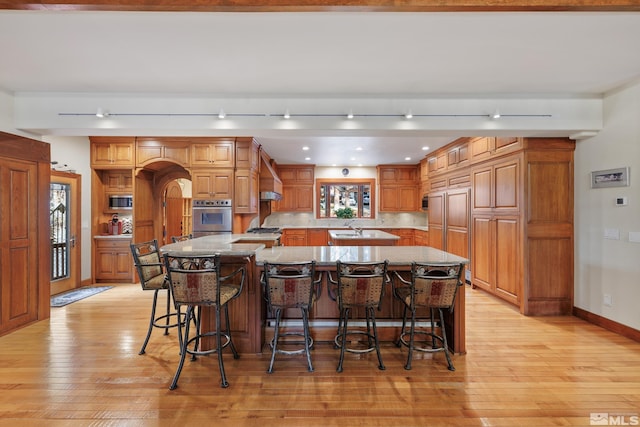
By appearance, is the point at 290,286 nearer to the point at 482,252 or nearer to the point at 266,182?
the point at 482,252

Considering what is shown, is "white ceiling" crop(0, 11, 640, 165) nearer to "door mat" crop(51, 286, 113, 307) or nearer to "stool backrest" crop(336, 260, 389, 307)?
"stool backrest" crop(336, 260, 389, 307)

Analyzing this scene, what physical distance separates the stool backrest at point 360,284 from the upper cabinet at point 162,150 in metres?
3.98

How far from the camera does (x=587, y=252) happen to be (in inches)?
148

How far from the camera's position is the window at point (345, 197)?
8.71 metres

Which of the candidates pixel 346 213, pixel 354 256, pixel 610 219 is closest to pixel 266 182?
pixel 346 213

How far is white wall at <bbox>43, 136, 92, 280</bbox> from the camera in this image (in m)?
5.11

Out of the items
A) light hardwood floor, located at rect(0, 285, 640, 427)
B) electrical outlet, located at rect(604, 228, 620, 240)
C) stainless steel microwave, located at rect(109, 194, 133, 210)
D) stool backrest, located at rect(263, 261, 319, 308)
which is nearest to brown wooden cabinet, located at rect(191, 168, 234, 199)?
stainless steel microwave, located at rect(109, 194, 133, 210)

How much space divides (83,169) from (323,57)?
500cm

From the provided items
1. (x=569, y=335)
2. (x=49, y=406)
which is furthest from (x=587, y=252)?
(x=49, y=406)

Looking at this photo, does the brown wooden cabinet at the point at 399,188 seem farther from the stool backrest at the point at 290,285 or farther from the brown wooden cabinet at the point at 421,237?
the stool backrest at the point at 290,285

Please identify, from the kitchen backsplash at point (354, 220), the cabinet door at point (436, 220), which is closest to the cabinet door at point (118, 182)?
the kitchen backsplash at point (354, 220)

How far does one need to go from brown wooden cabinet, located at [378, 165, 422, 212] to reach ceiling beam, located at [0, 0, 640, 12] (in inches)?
268

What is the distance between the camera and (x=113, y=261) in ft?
18.5

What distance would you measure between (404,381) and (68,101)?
443 centimetres
